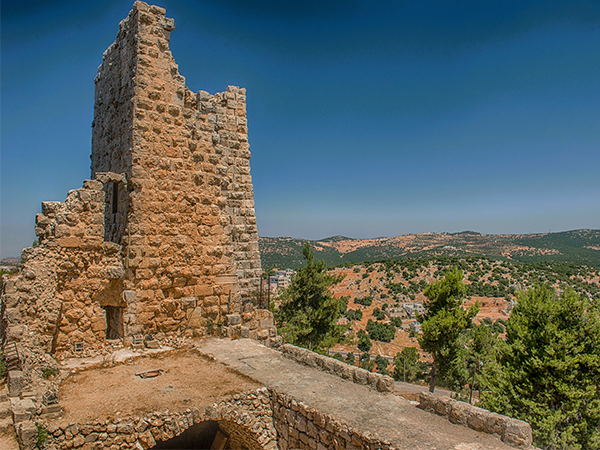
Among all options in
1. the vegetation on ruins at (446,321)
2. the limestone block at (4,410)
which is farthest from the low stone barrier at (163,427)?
the vegetation on ruins at (446,321)

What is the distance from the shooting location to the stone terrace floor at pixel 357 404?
157 inches

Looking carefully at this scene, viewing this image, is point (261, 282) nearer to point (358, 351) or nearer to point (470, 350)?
point (470, 350)

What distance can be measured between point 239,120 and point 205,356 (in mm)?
5110

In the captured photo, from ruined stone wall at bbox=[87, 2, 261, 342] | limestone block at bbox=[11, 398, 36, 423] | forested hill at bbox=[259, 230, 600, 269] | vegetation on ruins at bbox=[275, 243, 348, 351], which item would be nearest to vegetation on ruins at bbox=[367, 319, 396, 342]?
vegetation on ruins at bbox=[275, 243, 348, 351]

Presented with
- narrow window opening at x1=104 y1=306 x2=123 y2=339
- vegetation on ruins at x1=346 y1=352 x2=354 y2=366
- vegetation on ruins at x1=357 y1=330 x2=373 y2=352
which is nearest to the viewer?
narrow window opening at x1=104 y1=306 x2=123 y2=339

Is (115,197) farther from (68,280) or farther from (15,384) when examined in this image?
(15,384)

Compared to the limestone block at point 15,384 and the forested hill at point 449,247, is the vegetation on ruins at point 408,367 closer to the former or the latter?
the forested hill at point 449,247

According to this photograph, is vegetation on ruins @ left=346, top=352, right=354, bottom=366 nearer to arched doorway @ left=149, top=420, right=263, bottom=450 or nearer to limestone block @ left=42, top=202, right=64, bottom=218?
arched doorway @ left=149, top=420, right=263, bottom=450

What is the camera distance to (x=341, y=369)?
587 centimetres

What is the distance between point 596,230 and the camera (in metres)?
79.4

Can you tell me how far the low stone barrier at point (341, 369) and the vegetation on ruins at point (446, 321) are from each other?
13.9m

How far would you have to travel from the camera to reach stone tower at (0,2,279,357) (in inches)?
253

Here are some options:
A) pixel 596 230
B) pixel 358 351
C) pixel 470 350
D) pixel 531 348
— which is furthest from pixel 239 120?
pixel 596 230

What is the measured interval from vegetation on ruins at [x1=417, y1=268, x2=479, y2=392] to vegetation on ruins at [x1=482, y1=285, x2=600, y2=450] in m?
6.61
